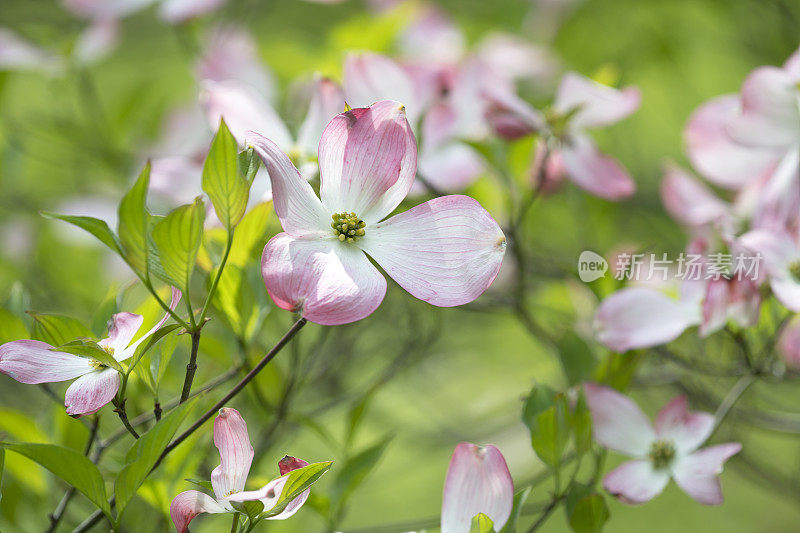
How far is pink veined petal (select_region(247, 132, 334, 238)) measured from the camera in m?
0.29

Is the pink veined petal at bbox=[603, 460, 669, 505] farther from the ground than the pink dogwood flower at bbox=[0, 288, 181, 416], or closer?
closer

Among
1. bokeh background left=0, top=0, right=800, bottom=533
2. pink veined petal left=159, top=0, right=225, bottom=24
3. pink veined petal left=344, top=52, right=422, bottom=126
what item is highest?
pink veined petal left=159, top=0, right=225, bottom=24

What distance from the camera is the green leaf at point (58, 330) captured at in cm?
32

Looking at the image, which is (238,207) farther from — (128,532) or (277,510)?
(128,532)

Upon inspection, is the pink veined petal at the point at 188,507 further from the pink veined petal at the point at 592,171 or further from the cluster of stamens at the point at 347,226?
the pink veined petal at the point at 592,171

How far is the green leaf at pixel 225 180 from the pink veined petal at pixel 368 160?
0.05 metres

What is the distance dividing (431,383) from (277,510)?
0.88m

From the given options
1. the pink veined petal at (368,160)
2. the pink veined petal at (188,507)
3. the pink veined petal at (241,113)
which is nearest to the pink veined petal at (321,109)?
the pink veined petal at (241,113)

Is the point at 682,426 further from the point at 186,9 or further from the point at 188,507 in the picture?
the point at 186,9

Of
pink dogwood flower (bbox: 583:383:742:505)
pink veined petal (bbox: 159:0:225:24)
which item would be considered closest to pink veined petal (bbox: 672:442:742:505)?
pink dogwood flower (bbox: 583:383:742:505)

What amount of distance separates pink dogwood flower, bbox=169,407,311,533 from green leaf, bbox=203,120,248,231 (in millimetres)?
75

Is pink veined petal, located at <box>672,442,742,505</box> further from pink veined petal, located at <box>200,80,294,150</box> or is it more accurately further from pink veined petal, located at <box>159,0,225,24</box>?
pink veined petal, located at <box>159,0,225,24</box>

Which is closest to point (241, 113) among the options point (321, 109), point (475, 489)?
point (321, 109)

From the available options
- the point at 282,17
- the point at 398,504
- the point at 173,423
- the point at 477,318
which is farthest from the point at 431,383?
the point at 282,17
